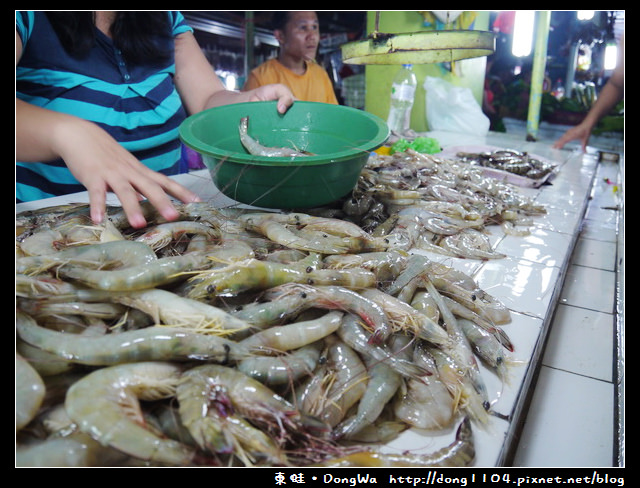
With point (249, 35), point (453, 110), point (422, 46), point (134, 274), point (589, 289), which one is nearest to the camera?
point (134, 274)

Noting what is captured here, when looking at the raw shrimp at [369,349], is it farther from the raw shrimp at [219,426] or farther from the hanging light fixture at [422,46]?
the hanging light fixture at [422,46]

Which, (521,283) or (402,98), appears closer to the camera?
(521,283)

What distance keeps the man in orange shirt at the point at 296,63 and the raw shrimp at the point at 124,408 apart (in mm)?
4229

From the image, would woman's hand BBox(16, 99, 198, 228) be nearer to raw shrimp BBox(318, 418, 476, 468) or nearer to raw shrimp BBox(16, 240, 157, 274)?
raw shrimp BBox(16, 240, 157, 274)

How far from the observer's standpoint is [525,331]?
1601 mm

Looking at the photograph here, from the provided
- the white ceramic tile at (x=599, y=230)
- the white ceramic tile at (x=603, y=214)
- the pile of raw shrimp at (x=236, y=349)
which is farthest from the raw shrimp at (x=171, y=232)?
the white ceramic tile at (x=603, y=214)

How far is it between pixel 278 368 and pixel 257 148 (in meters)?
1.39

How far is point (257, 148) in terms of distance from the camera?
2.27 m

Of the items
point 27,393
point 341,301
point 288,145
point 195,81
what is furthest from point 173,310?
point 195,81

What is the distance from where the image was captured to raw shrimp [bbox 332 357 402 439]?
111 cm

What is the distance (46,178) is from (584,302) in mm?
2899

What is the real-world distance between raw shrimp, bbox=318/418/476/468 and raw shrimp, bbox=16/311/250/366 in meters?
0.38

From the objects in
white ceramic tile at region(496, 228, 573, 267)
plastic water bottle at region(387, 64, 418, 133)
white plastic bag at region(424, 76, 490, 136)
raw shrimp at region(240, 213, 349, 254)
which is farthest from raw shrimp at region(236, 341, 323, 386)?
white plastic bag at region(424, 76, 490, 136)

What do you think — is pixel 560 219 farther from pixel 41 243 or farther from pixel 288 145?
pixel 41 243
